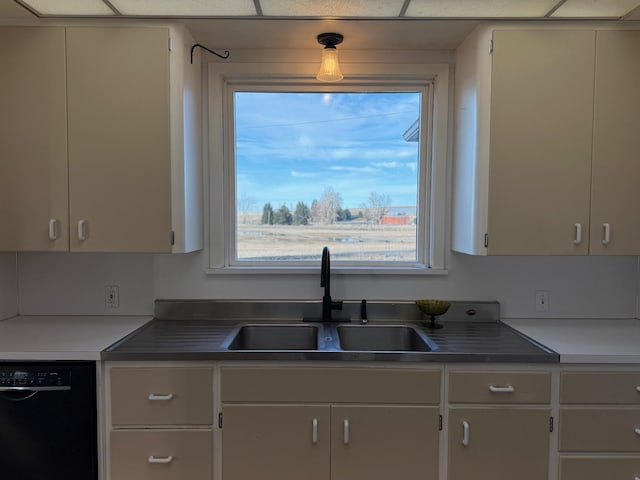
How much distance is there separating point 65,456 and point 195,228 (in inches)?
42.9

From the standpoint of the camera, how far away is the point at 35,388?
1506 millimetres

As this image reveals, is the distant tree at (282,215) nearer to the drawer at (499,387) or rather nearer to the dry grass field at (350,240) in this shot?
the dry grass field at (350,240)

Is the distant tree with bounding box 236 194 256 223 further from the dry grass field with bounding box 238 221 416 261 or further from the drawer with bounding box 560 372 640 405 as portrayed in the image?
the drawer with bounding box 560 372 640 405

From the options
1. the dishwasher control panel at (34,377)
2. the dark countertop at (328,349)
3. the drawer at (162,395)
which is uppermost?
the dark countertop at (328,349)

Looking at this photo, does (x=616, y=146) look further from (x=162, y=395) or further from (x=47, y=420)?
(x=47, y=420)

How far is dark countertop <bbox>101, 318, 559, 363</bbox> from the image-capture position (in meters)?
1.56

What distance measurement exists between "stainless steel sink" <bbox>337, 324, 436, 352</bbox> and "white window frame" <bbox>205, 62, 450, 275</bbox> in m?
0.31

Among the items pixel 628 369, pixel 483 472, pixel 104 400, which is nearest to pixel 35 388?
pixel 104 400

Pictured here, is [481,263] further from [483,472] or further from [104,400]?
[104,400]

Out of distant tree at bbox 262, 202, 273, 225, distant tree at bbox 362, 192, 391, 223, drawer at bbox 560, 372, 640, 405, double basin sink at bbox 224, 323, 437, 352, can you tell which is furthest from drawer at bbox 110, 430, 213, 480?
drawer at bbox 560, 372, 640, 405

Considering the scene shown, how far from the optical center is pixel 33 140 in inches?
68.9

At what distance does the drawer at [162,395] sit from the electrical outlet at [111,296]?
0.66 m

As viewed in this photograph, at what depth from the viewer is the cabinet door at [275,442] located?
1.57m

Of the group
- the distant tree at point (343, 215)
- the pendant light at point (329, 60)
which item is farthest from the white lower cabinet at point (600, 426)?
the pendant light at point (329, 60)
